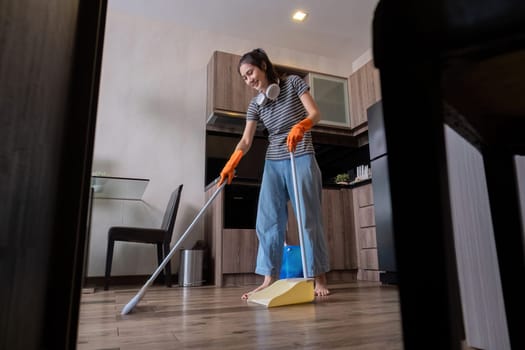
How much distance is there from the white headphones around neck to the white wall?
1.65 m

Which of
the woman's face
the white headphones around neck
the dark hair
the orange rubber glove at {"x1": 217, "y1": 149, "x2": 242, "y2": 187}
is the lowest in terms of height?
the orange rubber glove at {"x1": 217, "y1": 149, "x2": 242, "y2": 187}

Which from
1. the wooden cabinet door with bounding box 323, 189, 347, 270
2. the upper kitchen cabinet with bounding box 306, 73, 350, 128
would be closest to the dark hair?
the wooden cabinet door with bounding box 323, 189, 347, 270

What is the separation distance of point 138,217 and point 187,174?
62 centimetres

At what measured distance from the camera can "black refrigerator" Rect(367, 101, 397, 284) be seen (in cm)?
272

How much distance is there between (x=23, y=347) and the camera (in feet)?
1.38

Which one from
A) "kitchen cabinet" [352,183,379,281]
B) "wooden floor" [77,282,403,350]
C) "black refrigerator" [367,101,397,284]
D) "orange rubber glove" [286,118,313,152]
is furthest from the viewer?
"kitchen cabinet" [352,183,379,281]

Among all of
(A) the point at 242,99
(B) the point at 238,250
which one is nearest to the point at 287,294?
(B) the point at 238,250

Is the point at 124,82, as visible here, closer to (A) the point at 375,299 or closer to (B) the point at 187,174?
(B) the point at 187,174

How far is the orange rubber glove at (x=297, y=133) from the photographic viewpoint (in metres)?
1.97

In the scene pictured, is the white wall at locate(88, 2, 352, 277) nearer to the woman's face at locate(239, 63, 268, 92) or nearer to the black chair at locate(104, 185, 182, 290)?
the black chair at locate(104, 185, 182, 290)

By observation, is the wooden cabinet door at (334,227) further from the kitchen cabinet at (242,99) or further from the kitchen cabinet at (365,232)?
the kitchen cabinet at (242,99)

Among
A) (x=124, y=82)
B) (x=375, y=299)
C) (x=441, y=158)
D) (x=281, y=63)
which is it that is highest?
(x=281, y=63)

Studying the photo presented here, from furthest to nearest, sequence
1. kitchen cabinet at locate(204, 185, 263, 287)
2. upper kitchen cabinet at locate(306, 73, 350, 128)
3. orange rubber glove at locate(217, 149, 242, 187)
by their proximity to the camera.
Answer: upper kitchen cabinet at locate(306, 73, 350, 128), kitchen cabinet at locate(204, 185, 263, 287), orange rubber glove at locate(217, 149, 242, 187)


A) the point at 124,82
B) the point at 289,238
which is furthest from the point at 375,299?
the point at 124,82
